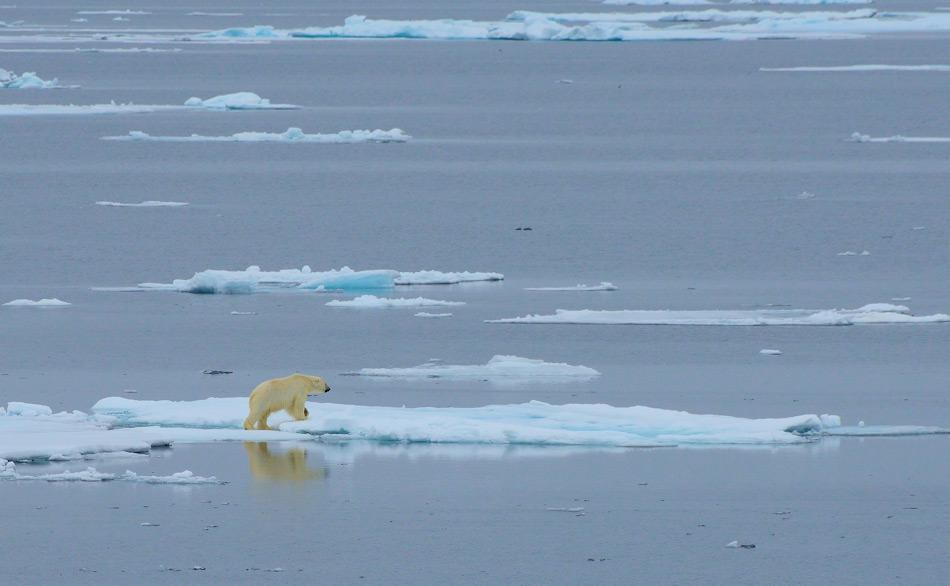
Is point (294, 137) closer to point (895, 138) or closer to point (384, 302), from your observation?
point (895, 138)

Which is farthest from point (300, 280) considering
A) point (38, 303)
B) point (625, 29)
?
point (625, 29)

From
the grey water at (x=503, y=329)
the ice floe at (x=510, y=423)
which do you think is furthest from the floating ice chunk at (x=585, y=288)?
the ice floe at (x=510, y=423)

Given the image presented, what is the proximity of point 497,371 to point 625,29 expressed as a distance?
128ft

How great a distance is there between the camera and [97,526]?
5.69m

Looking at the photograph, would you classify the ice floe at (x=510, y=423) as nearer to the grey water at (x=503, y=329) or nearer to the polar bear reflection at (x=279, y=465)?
the grey water at (x=503, y=329)

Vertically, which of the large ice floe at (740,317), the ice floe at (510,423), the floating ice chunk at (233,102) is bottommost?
the ice floe at (510,423)

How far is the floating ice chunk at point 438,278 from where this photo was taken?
1123cm

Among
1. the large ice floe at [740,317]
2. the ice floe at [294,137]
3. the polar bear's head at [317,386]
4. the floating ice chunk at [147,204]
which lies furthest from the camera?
the ice floe at [294,137]

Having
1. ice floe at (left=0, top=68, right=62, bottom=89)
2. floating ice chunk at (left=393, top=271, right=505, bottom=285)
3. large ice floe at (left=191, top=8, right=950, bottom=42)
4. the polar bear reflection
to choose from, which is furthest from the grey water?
large ice floe at (left=191, top=8, right=950, bottom=42)

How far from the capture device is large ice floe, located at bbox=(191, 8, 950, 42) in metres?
44.1

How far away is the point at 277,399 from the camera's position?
6988 mm

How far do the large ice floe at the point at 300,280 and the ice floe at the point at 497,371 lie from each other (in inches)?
101

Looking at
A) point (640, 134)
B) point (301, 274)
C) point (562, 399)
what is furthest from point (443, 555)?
point (640, 134)

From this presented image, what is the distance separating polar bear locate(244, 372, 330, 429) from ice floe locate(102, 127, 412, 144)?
1404 cm
